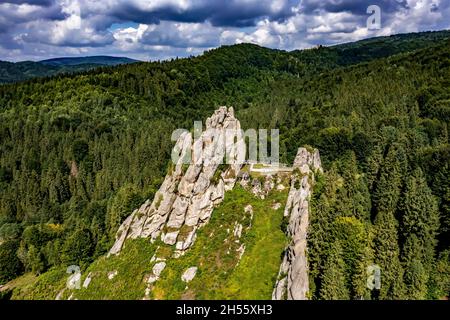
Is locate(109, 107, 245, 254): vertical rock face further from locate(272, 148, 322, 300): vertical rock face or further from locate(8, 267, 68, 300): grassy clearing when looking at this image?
locate(8, 267, 68, 300): grassy clearing

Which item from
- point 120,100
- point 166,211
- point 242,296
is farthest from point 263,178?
point 120,100

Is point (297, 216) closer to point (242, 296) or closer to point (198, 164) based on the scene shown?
point (242, 296)

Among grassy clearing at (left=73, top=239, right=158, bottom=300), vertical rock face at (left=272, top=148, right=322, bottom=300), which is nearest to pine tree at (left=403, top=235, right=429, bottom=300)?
vertical rock face at (left=272, top=148, right=322, bottom=300)

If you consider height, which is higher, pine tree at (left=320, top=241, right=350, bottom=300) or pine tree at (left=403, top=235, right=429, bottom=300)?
pine tree at (left=320, top=241, right=350, bottom=300)

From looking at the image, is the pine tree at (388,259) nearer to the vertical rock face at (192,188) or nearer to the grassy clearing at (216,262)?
the grassy clearing at (216,262)

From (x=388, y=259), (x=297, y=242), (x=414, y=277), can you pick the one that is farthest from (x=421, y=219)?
(x=297, y=242)
